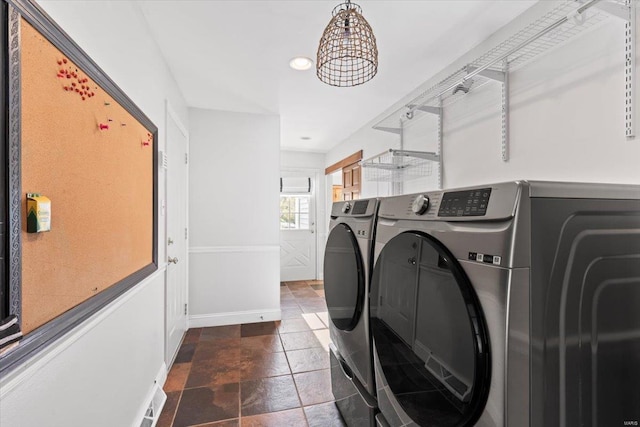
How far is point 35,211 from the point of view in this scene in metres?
0.76

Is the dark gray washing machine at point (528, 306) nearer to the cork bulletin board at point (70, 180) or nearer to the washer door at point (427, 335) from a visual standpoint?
the washer door at point (427, 335)

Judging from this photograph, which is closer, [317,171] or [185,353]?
[185,353]

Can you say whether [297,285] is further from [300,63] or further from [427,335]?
[427,335]

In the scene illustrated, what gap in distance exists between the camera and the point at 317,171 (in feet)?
18.2

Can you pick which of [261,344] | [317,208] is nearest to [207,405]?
[261,344]

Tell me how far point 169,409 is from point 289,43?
2.44 metres

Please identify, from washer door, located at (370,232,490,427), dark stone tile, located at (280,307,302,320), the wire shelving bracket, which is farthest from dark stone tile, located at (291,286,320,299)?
washer door, located at (370,232,490,427)

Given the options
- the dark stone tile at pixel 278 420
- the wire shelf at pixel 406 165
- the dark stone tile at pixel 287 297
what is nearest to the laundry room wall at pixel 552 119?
the wire shelf at pixel 406 165

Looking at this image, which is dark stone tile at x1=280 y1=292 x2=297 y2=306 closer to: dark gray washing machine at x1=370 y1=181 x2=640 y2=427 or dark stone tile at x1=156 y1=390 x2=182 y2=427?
dark stone tile at x1=156 y1=390 x2=182 y2=427

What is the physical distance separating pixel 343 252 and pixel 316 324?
1997mm

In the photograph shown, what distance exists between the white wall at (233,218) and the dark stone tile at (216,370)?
2.56 feet

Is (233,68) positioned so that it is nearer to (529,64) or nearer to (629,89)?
(529,64)

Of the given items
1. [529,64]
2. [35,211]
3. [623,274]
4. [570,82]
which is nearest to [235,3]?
[35,211]

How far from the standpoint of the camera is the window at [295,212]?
223 inches
